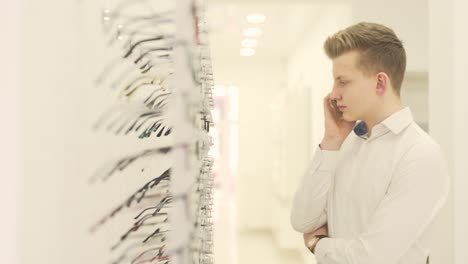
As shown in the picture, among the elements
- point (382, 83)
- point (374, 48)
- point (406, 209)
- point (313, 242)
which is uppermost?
point (374, 48)

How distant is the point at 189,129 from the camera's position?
48cm

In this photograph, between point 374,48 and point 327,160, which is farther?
point 327,160

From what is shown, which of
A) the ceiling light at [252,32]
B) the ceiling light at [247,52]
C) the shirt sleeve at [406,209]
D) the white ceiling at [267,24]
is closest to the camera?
the shirt sleeve at [406,209]

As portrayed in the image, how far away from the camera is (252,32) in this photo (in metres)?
6.38

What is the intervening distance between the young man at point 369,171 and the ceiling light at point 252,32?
4.60 m

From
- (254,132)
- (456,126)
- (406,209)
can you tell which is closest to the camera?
(406,209)

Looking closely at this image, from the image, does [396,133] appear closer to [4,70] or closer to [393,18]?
[4,70]

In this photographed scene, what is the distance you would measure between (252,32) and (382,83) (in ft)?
16.4

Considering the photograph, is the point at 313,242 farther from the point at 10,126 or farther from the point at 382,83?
the point at 10,126

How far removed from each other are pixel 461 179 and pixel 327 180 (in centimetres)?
99

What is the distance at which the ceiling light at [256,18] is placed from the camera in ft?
→ 17.6

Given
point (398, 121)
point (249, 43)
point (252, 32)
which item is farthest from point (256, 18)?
point (398, 121)

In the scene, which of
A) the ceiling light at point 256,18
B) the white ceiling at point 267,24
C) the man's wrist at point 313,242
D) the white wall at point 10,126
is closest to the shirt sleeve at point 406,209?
the man's wrist at point 313,242

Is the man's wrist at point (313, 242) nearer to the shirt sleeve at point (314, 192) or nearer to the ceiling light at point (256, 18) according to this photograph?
the shirt sleeve at point (314, 192)
